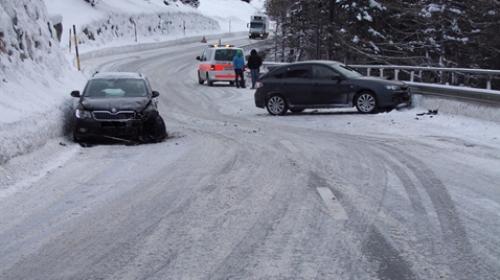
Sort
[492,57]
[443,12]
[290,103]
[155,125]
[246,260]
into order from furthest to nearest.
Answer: [443,12]
[492,57]
[290,103]
[155,125]
[246,260]

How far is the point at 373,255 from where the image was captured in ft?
17.5

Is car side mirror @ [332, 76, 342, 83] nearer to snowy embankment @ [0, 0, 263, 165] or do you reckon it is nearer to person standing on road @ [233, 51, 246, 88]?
snowy embankment @ [0, 0, 263, 165]

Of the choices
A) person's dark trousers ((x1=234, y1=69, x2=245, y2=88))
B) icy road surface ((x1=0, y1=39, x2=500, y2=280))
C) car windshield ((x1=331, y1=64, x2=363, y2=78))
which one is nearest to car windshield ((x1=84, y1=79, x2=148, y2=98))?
icy road surface ((x1=0, y1=39, x2=500, y2=280))

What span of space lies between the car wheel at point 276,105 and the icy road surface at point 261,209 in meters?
5.45

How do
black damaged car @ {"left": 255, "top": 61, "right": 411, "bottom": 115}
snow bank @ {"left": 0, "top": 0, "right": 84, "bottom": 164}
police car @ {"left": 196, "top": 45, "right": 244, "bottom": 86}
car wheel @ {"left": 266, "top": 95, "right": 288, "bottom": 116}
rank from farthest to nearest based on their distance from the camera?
police car @ {"left": 196, "top": 45, "right": 244, "bottom": 86} < car wheel @ {"left": 266, "top": 95, "right": 288, "bottom": 116} < black damaged car @ {"left": 255, "top": 61, "right": 411, "bottom": 115} < snow bank @ {"left": 0, "top": 0, "right": 84, "bottom": 164}

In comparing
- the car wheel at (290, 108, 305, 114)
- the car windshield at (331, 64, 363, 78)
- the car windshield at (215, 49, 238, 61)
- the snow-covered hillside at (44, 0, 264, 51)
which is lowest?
the car wheel at (290, 108, 305, 114)

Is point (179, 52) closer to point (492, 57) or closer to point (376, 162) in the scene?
point (492, 57)

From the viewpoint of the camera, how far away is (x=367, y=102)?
1770 centimetres

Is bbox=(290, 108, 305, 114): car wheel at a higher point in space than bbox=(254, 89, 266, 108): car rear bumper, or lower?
lower

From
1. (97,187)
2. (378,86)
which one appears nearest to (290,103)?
(378,86)

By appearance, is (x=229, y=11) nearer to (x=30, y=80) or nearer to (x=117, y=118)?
(x=30, y=80)

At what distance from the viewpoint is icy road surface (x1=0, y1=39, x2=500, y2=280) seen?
Result: 5184 millimetres

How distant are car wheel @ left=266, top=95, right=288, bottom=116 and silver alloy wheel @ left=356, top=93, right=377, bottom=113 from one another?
246 centimetres

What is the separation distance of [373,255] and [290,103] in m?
13.9
